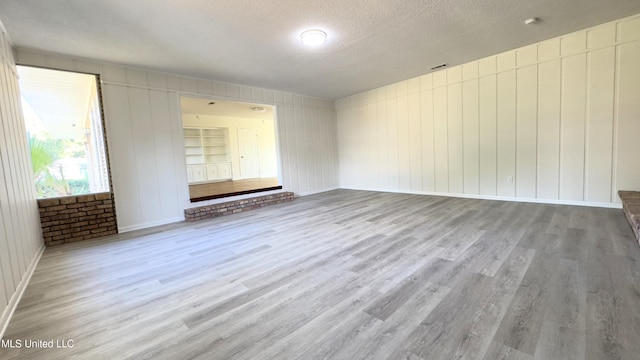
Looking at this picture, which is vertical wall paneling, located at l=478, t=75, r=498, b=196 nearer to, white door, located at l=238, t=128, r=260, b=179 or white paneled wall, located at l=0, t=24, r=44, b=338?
white paneled wall, located at l=0, t=24, r=44, b=338

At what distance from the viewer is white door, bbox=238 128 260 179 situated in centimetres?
1057

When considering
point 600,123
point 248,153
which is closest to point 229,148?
point 248,153

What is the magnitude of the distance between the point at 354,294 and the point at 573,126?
4712mm

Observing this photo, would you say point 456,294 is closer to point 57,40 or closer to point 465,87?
point 465,87

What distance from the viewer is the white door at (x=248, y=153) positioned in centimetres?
1057

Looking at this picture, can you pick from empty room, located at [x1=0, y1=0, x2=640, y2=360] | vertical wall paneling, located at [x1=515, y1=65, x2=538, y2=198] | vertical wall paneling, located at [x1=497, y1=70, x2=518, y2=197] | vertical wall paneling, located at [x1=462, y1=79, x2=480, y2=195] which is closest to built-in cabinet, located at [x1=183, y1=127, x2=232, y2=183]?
empty room, located at [x1=0, y1=0, x2=640, y2=360]

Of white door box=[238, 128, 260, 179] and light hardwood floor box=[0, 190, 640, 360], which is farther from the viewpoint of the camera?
white door box=[238, 128, 260, 179]

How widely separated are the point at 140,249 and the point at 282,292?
2.39 m

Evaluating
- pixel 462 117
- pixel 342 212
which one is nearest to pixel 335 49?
pixel 342 212

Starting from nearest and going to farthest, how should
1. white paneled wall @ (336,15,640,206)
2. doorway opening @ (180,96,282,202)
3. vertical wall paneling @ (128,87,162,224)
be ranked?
1. white paneled wall @ (336,15,640,206)
2. vertical wall paneling @ (128,87,162,224)
3. doorway opening @ (180,96,282,202)

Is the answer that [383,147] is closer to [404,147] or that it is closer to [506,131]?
[404,147]

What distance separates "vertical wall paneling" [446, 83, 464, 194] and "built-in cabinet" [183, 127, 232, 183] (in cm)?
795

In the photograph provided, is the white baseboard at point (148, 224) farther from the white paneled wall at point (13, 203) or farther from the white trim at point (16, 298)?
the white trim at point (16, 298)

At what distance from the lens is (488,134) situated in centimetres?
506
